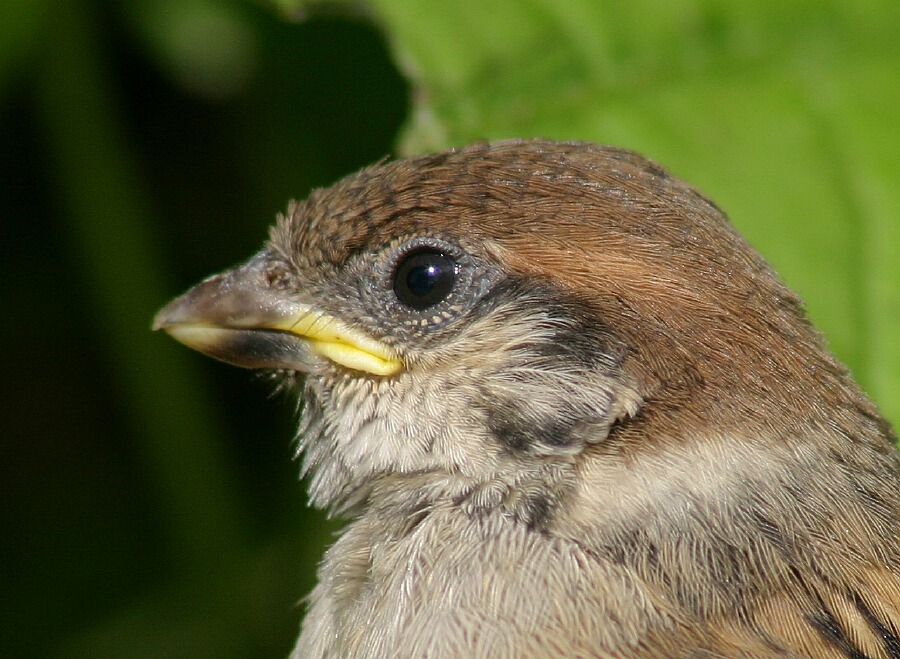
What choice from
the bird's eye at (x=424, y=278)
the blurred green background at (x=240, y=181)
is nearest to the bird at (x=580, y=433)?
the bird's eye at (x=424, y=278)

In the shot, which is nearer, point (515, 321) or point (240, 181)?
point (515, 321)

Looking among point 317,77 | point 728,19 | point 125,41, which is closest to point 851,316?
point 728,19

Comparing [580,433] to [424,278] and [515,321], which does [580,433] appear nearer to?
[515,321]

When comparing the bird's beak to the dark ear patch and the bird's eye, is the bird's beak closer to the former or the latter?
the bird's eye

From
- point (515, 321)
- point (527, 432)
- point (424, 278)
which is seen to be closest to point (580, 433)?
point (527, 432)

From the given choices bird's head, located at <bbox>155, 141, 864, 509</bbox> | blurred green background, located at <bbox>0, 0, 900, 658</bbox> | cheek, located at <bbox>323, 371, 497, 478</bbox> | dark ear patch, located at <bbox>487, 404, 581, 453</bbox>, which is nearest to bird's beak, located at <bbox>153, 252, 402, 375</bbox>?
bird's head, located at <bbox>155, 141, 864, 509</bbox>

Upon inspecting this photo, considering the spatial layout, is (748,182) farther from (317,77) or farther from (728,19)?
(317,77)
